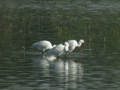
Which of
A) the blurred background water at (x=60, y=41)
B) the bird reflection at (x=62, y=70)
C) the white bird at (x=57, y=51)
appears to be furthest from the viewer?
the white bird at (x=57, y=51)

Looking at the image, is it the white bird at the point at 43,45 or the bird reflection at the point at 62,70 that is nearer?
the bird reflection at the point at 62,70

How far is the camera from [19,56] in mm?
24812

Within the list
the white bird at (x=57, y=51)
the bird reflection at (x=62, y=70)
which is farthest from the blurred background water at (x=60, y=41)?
the white bird at (x=57, y=51)

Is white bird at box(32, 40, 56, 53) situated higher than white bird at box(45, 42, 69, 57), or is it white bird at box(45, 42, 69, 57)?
white bird at box(32, 40, 56, 53)

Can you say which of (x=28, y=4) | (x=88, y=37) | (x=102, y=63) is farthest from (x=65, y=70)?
(x=28, y=4)

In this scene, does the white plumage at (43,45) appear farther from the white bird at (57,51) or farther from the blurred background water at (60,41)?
the white bird at (57,51)

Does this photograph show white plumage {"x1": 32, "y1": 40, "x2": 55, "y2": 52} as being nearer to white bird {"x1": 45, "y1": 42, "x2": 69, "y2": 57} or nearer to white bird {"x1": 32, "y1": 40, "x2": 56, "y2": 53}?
white bird {"x1": 32, "y1": 40, "x2": 56, "y2": 53}

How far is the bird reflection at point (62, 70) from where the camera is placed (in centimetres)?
1994

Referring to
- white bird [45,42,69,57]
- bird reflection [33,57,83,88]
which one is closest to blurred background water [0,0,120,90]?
bird reflection [33,57,83,88]

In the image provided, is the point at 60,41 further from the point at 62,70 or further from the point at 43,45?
the point at 62,70

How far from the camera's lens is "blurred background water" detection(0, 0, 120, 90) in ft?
64.8

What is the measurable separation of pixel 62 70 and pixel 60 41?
6.45 metres

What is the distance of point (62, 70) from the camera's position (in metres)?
22.0

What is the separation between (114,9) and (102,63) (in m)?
20.6
